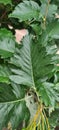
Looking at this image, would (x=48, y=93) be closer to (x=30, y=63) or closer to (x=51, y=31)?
(x=30, y=63)

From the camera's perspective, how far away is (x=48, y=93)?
2.22ft

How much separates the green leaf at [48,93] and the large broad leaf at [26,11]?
197 millimetres

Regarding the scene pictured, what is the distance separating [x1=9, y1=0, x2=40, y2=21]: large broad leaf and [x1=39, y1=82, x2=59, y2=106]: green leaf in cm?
20

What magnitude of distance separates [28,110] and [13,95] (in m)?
0.05

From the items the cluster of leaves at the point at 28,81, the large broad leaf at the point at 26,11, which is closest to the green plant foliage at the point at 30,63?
the cluster of leaves at the point at 28,81

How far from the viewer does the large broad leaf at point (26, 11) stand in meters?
0.80

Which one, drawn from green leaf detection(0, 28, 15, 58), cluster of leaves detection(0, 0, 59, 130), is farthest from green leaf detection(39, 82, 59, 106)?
green leaf detection(0, 28, 15, 58)

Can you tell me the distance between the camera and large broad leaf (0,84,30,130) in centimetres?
70

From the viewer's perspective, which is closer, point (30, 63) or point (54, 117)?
point (30, 63)

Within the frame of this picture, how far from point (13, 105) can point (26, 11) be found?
9.9 inches

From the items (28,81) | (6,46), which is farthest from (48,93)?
(6,46)

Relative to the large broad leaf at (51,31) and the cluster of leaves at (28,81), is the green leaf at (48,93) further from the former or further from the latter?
the large broad leaf at (51,31)

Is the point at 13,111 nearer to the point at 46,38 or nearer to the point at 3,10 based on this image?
the point at 46,38

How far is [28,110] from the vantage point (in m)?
0.73
